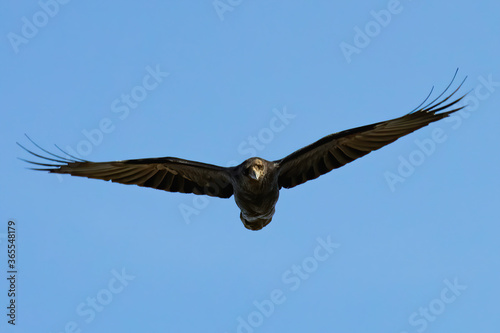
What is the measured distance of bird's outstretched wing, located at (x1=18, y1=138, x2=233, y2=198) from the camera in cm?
1792

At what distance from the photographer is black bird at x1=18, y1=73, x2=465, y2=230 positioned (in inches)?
684

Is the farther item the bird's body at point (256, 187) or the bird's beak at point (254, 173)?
the bird's body at point (256, 187)

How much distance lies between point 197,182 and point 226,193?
1.85 ft

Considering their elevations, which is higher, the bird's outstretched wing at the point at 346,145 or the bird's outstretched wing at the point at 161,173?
the bird's outstretched wing at the point at 161,173

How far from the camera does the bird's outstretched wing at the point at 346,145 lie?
57.1ft

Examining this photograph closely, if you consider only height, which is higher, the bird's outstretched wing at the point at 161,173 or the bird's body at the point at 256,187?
the bird's outstretched wing at the point at 161,173

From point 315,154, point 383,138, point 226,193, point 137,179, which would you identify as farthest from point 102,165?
point 383,138

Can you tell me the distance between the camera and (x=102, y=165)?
59.0 ft

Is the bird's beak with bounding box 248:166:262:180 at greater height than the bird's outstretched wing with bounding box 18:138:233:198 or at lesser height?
lesser

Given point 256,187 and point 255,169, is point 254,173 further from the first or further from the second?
point 256,187

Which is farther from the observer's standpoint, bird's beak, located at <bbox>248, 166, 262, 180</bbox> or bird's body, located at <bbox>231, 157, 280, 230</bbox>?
bird's body, located at <bbox>231, 157, 280, 230</bbox>

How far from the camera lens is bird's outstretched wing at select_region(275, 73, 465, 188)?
17391 mm

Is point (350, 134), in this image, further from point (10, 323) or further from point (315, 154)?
point (10, 323)

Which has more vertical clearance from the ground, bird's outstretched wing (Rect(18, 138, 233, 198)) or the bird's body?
bird's outstretched wing (Rect(18, 138, 233, 198))
